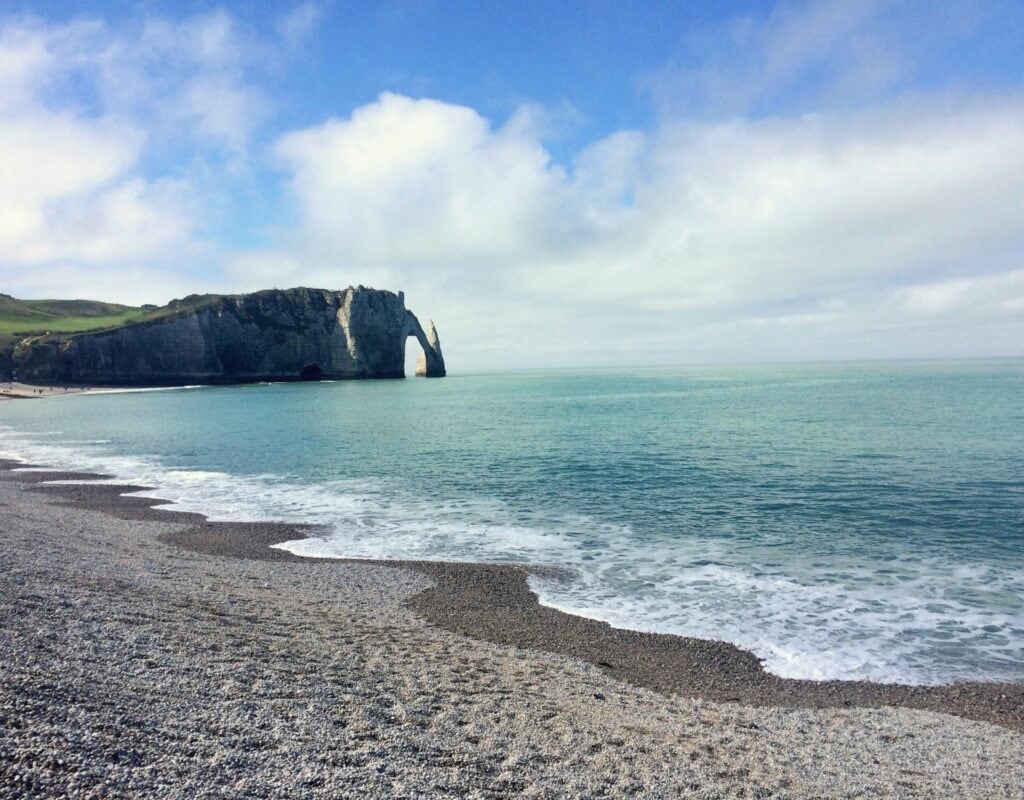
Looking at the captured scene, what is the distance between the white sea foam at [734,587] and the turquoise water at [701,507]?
0.25 feet

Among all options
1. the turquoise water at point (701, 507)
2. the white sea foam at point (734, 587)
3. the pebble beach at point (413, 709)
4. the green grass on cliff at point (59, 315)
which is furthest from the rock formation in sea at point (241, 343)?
the pebble beach at point (413, 709)

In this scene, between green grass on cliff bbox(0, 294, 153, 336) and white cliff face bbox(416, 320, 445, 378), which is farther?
white cliff face bbox(416, 320, 445, 378)

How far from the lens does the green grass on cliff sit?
14538 centimetres

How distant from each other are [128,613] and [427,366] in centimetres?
18320

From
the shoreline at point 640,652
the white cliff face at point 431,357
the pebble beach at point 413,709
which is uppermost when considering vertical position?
the white cliff face at point 431,357

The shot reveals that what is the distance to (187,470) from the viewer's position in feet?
129

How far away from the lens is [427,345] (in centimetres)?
18438

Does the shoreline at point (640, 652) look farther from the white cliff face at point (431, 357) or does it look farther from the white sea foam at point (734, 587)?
the white cliff face at point (431, 357)

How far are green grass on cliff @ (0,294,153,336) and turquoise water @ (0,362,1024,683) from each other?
98.9 metres

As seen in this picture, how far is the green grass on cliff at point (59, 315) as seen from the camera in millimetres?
145375

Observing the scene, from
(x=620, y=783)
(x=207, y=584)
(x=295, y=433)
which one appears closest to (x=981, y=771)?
(x=620, y=783)

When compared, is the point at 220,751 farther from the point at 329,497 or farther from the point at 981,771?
the point at 329,497

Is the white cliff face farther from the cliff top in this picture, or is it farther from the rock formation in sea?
the cliff top

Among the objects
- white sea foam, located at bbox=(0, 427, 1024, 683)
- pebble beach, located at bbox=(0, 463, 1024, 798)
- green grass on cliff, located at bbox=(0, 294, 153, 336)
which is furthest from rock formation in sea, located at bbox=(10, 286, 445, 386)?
pebble beach, located at bbox=(0, 463, 1024, 798)
